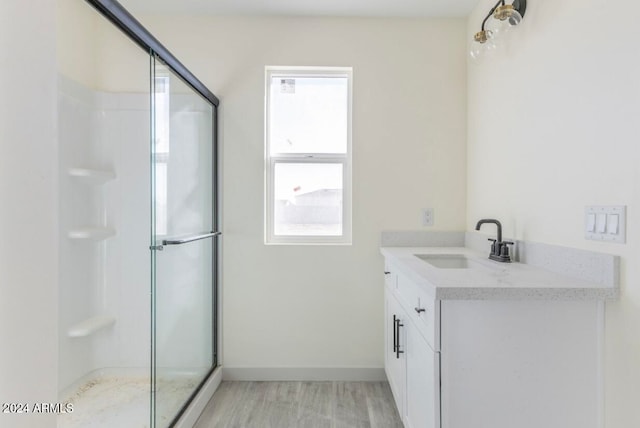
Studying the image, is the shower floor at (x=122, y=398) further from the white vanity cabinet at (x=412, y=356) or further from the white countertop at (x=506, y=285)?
the white countertop at (x=506, y=285)

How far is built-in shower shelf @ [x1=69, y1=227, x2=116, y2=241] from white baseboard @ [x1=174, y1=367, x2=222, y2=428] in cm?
111

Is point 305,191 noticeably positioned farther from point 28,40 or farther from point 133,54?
point 28,40

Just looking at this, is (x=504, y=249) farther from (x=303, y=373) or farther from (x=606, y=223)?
(x=303, y=373)

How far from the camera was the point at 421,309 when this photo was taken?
1.30 meters

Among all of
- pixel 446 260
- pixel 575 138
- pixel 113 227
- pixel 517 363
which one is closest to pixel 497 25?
pixel 575 138

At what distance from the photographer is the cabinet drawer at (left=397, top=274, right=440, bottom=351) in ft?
3.79

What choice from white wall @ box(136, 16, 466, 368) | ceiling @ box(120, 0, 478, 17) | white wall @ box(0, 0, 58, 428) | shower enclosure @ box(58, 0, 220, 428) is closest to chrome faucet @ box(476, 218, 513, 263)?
white wall @ box(136, 16, 466, 368)

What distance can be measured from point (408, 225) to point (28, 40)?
208cm

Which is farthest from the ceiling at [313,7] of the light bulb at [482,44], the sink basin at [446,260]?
the sink basin at [446,260]

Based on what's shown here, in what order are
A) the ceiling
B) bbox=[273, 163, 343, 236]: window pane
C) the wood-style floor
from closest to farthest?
the wood-style floor → the ceiling → bbox=[273, 163, 343, 236]: window pane

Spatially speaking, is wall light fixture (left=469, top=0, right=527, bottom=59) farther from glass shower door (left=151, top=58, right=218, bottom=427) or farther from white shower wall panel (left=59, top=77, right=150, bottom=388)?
white shower wall panel (left=59, top=77, right=150, bottom=388)

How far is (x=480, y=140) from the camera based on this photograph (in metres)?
2.11

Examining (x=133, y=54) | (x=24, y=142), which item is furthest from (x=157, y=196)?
(x=24, y=142)

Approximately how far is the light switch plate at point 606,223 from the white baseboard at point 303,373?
1.61 metres
